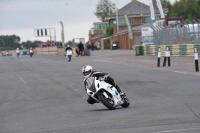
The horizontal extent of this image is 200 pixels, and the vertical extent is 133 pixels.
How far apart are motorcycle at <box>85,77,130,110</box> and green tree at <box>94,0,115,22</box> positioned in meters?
136

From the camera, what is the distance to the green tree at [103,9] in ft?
492

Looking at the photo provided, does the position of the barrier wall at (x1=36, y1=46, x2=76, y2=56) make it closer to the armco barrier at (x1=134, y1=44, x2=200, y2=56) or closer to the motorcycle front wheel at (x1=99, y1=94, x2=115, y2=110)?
the armco barrier at (x1=134, y1=44, x2=200, y2=56)

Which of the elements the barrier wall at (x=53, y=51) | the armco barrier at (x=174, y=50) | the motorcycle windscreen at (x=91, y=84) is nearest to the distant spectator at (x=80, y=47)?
the barrier wall at (x=53, y=51)

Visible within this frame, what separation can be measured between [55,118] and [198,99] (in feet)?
13.8

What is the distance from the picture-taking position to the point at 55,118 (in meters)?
12.6

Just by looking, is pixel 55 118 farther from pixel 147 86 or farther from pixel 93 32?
pixel 93 32

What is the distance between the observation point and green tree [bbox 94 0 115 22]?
492 ft

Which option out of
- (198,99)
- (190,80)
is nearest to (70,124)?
(198,99)

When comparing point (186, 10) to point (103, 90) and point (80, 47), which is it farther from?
point (103, 90)

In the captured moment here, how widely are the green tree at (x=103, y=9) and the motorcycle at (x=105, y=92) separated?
136105 mm

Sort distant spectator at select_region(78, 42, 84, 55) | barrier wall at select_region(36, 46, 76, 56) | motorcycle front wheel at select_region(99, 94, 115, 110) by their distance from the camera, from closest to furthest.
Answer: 1. motorcycle front wheel at select_region(99, 94, 115, 110)
2. distant spectator at select_region(78, 42, 84, 55)
3. barrier wall at select_region(36, 46, 76, 56)

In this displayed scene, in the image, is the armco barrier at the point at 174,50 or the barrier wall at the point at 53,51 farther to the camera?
the barrier wall at the point at 53,51

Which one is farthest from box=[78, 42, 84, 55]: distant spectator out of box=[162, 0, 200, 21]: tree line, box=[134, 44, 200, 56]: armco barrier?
box=[162, 0, 200, 21]: tree line

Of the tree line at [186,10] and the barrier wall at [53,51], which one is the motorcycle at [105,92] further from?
the tree line at [186,10]
